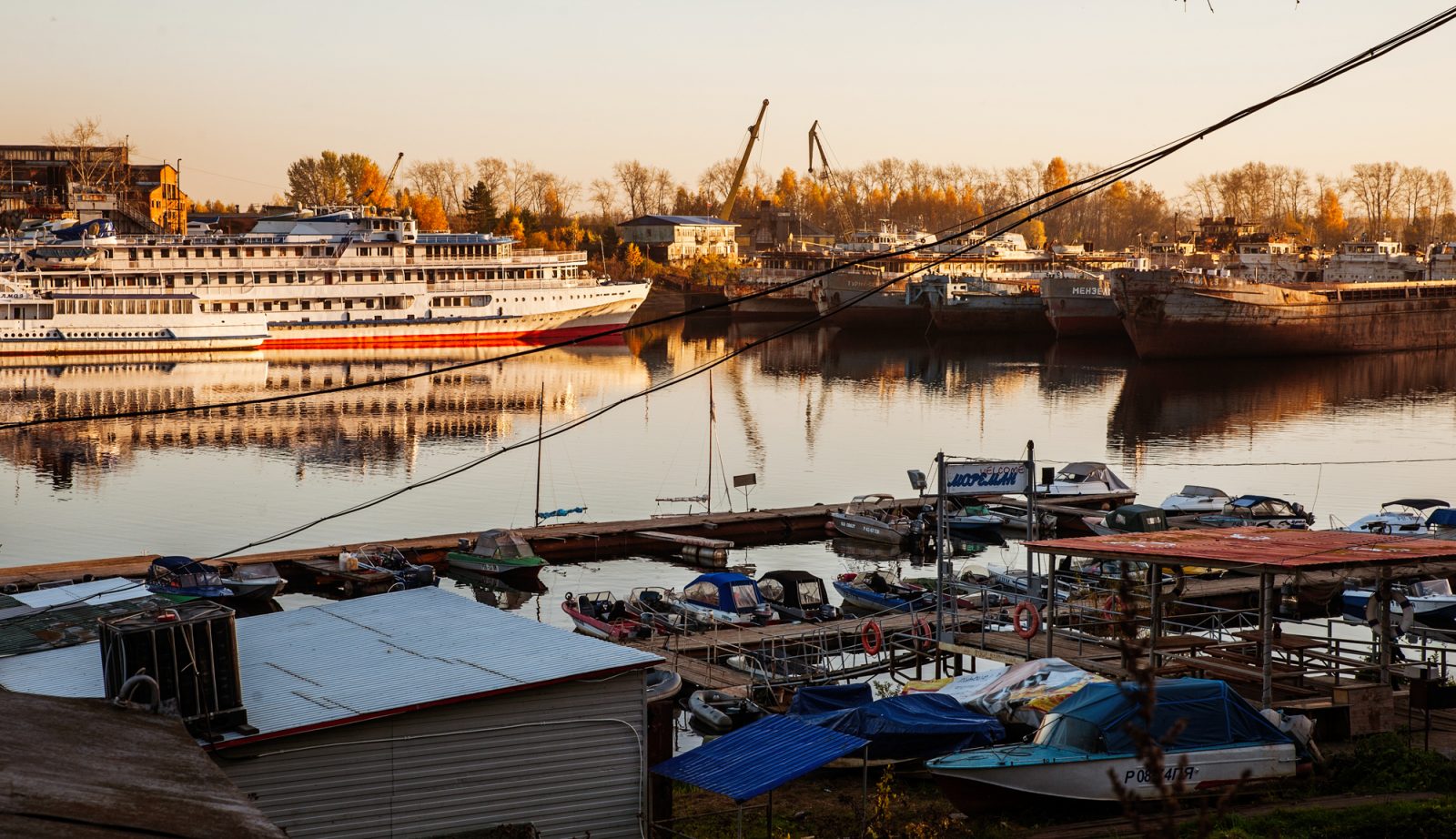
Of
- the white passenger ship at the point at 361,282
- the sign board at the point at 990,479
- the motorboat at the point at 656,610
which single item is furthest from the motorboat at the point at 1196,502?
the white passenger ship at the point at 361,282

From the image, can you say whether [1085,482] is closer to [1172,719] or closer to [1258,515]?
[1258,515]

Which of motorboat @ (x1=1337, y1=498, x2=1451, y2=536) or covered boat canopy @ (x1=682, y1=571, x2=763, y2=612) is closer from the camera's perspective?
covered boat canopy @ (x1=682, y1=571, x2=763, y2=612)

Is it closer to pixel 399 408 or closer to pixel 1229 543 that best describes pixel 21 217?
pixel 399 408

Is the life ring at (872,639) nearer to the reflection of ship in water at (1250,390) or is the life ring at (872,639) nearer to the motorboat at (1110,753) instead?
the motorboat at (1110,753)

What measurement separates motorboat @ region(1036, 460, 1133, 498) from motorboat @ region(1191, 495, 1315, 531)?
5.29m

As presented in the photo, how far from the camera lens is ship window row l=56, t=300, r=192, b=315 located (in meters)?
79.6

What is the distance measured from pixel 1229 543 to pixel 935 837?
586 cm

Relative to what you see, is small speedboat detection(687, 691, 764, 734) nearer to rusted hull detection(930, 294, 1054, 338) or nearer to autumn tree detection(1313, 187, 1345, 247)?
rusted hull detection(930, 294, 1054, 338)

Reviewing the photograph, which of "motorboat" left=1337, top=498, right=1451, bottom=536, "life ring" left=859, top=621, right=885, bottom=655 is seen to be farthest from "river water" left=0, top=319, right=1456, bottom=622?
"life ring" left=859, top=621, right=885, bottom=655

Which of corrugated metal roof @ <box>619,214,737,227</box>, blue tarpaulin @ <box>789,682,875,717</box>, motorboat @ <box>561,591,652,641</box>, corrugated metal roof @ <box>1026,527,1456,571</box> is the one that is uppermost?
corrugated metal roof @ <box>619,214,737,227</box>

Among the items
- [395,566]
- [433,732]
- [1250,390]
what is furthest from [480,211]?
[433,732]

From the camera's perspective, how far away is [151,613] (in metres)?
11.4

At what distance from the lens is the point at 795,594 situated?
24891 mm

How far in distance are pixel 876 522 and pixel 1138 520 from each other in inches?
249
